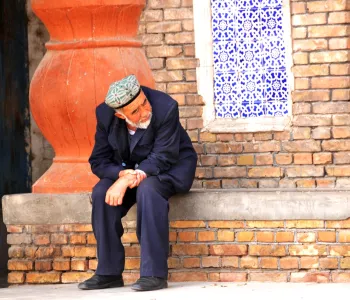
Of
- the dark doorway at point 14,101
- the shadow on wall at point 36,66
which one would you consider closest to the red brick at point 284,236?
the shadow on wall at point 36,66

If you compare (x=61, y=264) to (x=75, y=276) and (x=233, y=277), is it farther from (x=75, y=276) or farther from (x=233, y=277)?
(x=233, y=277)

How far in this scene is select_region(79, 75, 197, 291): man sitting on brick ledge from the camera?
7.97 metres

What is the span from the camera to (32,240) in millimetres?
8812

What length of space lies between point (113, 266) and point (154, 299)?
578 mm

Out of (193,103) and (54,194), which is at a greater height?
(193,103)

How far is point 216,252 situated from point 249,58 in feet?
4.73

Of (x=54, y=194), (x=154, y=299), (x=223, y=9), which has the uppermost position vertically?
(x=223, y=9)

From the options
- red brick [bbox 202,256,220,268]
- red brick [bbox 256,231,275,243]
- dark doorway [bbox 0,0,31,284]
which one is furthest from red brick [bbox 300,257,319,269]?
dark doorway [bbox 0,0,31,284]

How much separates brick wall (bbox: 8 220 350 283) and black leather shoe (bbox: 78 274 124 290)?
42 cm

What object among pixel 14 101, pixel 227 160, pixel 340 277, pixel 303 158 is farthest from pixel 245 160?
pixel 14 101

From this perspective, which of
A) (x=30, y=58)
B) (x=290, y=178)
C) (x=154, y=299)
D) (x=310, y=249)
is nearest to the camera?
(x=154, y=299)

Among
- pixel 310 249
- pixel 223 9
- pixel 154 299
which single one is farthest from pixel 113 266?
pixel 223 9

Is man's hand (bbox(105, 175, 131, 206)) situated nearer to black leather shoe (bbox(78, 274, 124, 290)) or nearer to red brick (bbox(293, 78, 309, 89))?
black leather shoe (bbox(78, 274, 124, 290))

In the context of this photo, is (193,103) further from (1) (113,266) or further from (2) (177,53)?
(1) (113,266)
